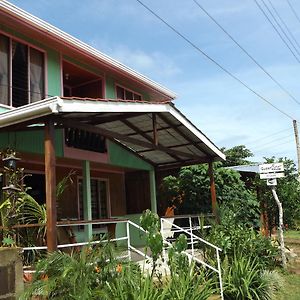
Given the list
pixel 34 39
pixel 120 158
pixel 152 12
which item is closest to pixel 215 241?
pixel 120 158

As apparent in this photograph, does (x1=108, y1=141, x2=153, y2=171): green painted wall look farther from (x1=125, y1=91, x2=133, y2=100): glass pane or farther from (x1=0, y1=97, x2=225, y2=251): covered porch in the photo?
(x1=125, y1=91, x2=133, y2=100): glass pane

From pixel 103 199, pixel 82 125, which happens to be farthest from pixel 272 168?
pixel 82 125

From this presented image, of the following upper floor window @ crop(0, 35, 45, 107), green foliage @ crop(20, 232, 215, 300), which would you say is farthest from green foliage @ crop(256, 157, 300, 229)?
green foliage @ crop(20, 232, 215, 300)

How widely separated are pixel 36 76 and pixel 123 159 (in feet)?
13.4

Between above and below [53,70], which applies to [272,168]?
below

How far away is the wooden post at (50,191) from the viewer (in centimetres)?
693

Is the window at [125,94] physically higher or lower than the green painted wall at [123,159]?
higher

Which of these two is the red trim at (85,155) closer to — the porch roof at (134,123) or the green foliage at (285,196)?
the porch roof at (134,123)

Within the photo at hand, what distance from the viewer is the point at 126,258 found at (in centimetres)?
733

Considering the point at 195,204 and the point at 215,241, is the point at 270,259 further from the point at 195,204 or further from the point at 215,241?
the point at 195,204

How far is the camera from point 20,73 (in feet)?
34.7

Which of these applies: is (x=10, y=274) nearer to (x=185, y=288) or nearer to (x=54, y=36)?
(x=185, y=288)

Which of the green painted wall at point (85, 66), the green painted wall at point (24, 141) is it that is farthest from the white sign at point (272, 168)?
the green painted wall at point (24, 141)

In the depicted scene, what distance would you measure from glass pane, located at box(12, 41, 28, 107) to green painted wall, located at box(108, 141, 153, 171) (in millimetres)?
3498
